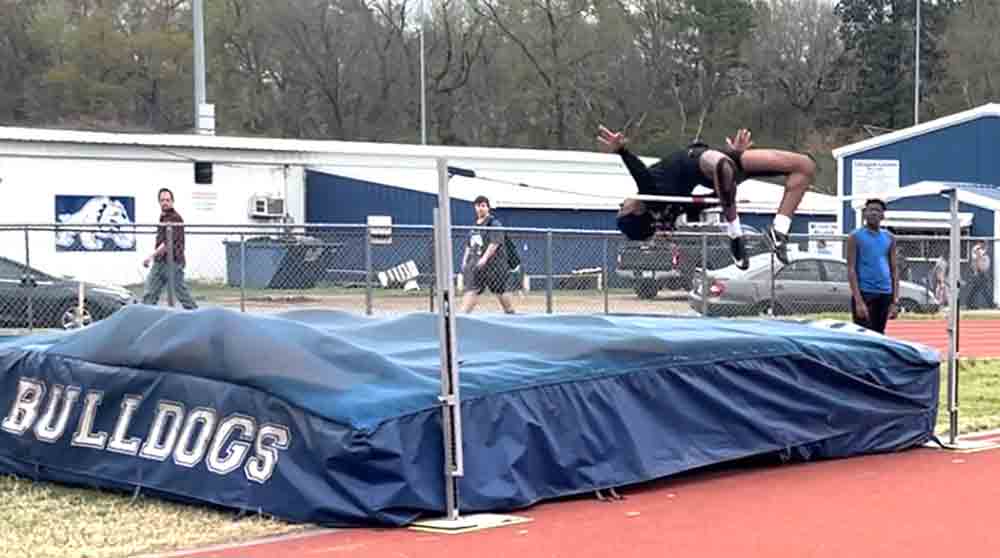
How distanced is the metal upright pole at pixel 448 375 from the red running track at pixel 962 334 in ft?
42.3

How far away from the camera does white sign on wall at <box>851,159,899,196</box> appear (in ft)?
128

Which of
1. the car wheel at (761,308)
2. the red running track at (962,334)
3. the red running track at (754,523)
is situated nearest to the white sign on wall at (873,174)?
the red running track at (962,334)

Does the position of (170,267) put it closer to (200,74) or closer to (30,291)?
(30,291)

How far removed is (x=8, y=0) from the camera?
72.3 meters

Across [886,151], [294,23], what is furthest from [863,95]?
[886,151]

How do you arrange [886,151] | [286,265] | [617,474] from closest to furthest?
[617,474] → [286,265] → [886,151]

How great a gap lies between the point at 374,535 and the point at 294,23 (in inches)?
2695

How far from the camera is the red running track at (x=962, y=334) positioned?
20.8m

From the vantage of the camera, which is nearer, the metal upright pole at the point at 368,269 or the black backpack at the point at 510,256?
the black backpack at the point at 510,256

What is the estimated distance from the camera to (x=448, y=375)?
8062mm

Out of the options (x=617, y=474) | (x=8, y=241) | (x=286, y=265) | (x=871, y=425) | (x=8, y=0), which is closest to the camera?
(x=617, y=474)

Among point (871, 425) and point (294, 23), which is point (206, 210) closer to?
point (871, 425)

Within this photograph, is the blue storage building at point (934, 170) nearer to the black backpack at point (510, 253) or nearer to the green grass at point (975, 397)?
the green grass at point (975, 397)

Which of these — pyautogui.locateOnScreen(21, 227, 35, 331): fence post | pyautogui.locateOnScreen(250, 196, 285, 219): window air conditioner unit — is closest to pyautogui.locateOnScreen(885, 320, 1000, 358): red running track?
pyautogui.locateOnScreen(21, 227, 35, 331): fence post
